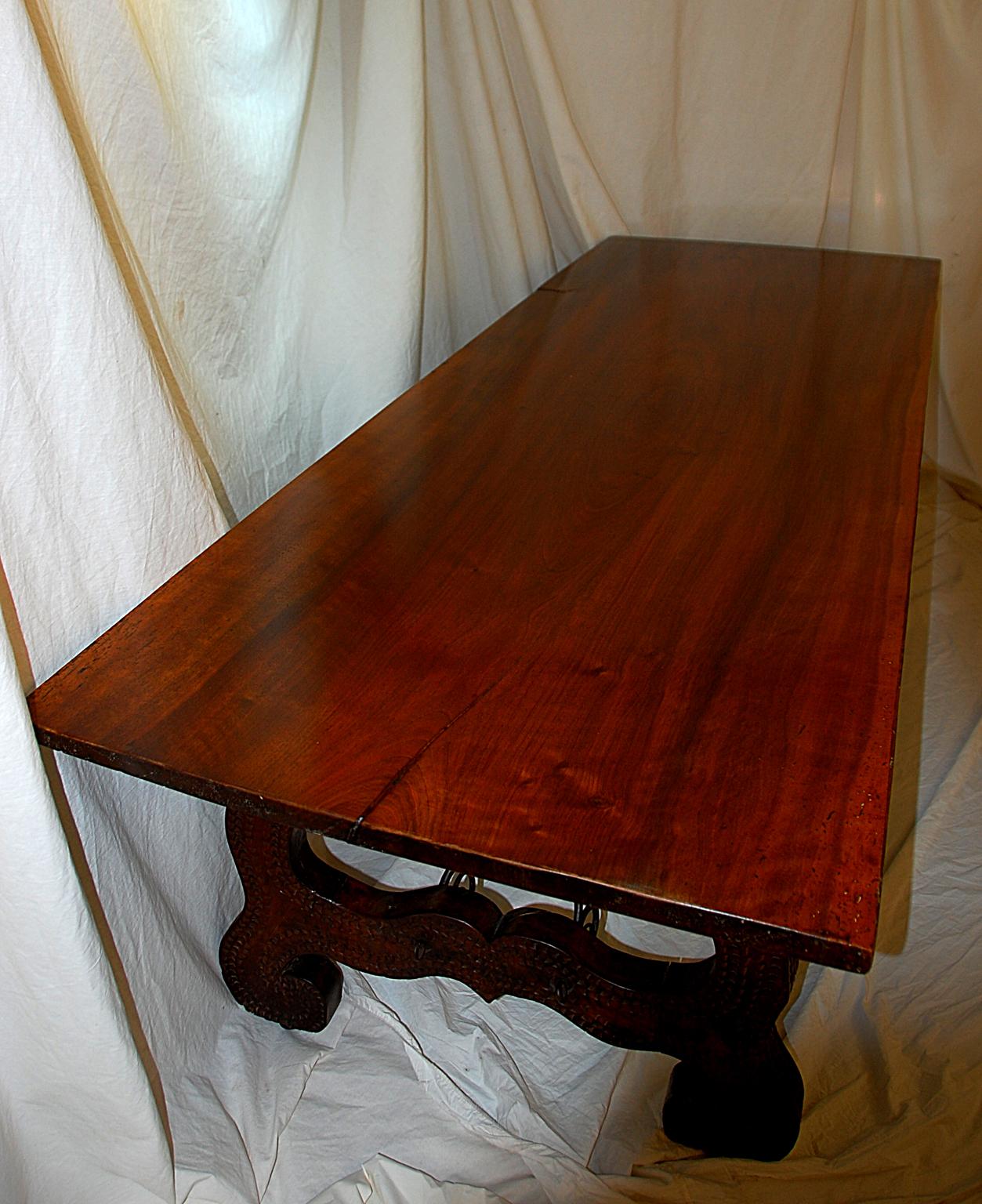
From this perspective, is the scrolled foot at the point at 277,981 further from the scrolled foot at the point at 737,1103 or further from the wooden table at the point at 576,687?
the scrolled foot at the point at 737,1103

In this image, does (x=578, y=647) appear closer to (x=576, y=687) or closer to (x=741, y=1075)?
(x=576, y=687)

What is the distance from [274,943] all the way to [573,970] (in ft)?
1.06

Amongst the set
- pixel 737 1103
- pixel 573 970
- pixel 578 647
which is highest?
pixel 578 647

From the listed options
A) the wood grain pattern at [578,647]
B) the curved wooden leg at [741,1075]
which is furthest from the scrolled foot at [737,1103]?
the wood grain pattern at [578,647]

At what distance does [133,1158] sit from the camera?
104cm

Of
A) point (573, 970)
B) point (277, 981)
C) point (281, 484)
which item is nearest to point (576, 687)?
point (573, 970)

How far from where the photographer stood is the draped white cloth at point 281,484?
0.91 meters

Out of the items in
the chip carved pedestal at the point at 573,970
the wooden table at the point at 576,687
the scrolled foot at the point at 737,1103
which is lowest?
the scrolled foot at the point at 737,1103

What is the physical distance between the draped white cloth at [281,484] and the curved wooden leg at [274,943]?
0.11 feet

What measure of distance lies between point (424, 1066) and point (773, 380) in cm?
87

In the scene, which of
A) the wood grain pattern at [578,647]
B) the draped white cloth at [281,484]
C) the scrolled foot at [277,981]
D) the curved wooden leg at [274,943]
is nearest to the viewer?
the wood grain pattern at [578,647]

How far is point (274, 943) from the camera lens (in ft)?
3.76

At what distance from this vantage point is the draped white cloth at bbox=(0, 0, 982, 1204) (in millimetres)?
912

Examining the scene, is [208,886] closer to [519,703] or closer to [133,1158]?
[133,1158]
